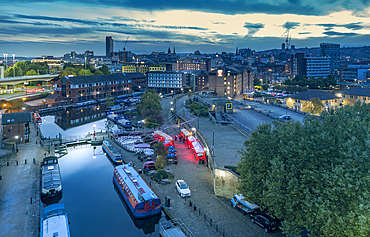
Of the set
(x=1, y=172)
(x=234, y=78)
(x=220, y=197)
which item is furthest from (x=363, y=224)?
(x=234, y=78)

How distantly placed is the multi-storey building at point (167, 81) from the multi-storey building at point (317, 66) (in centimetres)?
5043

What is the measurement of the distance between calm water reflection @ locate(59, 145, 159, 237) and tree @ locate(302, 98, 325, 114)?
124ft

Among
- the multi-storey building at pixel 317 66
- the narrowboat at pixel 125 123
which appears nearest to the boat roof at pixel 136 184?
the narrowboat at pixel 125 123

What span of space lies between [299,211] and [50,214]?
49.2 ft

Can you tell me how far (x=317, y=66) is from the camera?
4348 inches

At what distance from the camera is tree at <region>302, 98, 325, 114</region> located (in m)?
50.5

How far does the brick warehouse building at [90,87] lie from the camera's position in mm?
72125

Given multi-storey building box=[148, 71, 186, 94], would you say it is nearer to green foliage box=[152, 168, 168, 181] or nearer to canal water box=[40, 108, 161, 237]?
canal water box=[40, 108, 161, 237]

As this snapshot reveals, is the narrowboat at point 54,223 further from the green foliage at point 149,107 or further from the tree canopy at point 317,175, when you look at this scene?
the green foliage at point 149,107

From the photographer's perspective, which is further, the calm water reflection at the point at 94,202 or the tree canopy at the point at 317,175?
the calm water reflection at the point at 94,202

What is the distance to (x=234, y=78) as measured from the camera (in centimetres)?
7212

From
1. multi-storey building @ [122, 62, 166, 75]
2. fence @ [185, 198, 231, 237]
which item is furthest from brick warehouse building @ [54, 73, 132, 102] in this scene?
fence @ [185, 198, 231, 237]

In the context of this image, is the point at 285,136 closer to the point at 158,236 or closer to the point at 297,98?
the point at 158,236

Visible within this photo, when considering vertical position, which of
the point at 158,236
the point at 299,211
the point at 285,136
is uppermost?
the point at 285,136
